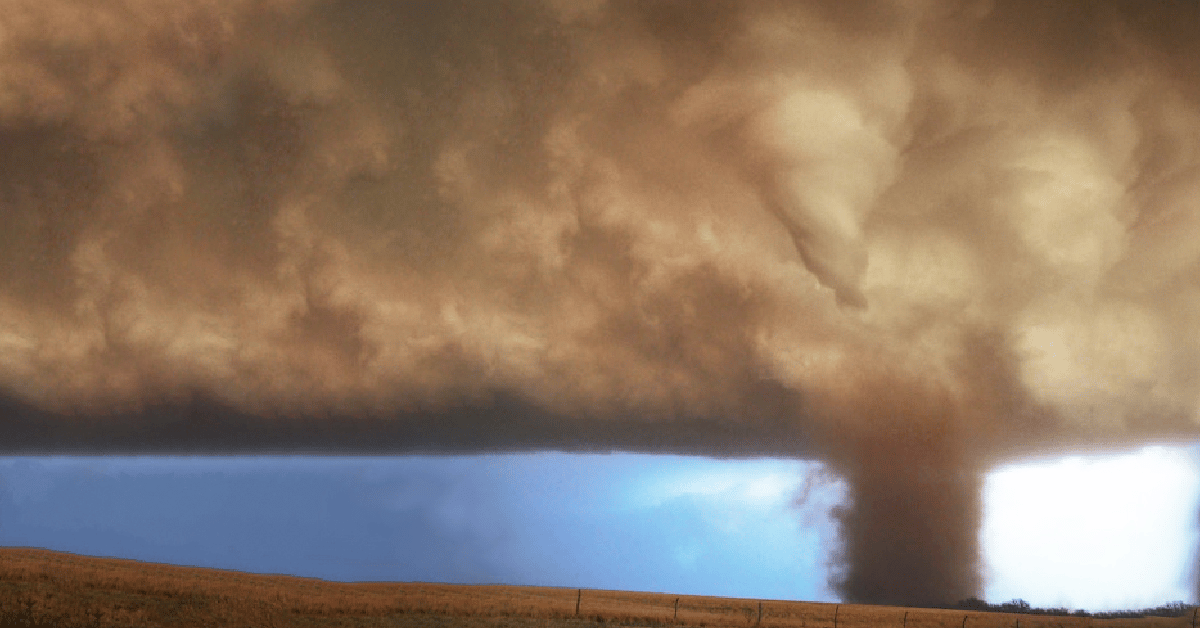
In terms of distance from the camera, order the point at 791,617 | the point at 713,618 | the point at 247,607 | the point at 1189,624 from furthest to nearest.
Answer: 1. the point at 1189,624
2. the point at 791,617
3. the point at 713,618
4. the point at 247,607

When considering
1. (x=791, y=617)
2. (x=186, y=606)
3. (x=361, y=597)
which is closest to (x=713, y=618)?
(x=791, y=617)

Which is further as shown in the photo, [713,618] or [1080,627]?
[1080,627]

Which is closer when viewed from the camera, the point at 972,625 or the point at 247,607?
the point at 247,607

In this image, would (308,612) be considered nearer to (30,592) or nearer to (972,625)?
(30,592)

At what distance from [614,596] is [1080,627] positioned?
51.8 meters

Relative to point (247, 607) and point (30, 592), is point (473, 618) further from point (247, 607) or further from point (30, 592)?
point (30, 592)

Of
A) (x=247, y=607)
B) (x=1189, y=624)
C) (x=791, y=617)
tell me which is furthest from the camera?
(x=1189, y=624)

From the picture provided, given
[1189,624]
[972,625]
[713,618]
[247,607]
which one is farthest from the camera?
[1189,624]

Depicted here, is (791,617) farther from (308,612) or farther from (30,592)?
(30,592)

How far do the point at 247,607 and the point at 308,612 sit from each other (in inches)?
166

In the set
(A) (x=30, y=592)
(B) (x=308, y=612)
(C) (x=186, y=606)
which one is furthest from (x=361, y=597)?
(A) (x=30, y=592)

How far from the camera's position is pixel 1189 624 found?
99.0m

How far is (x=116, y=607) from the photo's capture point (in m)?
49.2

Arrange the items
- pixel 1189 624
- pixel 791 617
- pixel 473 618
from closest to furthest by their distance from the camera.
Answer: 1. pixel 473 618
2. pixel 791 617
3. pixel 1189 624
